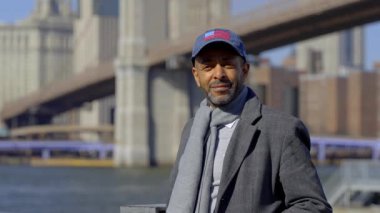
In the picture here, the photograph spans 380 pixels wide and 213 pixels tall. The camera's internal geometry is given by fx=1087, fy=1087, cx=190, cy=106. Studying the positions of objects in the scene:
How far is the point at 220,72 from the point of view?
88.7 inches

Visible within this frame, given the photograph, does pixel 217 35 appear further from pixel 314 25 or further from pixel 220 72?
pixel 314 25

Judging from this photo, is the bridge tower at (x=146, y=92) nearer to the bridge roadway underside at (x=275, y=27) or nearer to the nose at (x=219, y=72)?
the bridge roadway underside at (x=275, y=27)

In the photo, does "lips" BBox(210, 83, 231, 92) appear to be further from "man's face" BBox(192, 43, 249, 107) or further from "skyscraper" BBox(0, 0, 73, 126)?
"skyscraper" BBox(0, 0, 73, 126)

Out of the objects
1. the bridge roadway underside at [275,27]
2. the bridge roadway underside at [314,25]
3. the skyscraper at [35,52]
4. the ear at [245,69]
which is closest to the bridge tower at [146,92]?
the bridge roadway underside at [275,27]

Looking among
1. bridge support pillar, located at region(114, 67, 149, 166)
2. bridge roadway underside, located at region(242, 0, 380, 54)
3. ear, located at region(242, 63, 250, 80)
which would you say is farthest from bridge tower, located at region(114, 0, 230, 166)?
ear, located at region(242, 63, 250, 80)

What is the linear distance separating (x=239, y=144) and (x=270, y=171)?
83 millimetres

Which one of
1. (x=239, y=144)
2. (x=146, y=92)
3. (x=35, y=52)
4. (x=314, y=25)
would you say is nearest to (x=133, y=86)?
(x=146, y=92)

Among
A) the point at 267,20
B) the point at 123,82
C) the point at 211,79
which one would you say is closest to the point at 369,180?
the point at 211,79

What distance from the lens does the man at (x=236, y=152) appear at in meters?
2.17

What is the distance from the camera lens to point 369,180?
1838 cm

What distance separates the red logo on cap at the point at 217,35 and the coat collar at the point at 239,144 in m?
0.16

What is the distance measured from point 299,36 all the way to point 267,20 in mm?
3760

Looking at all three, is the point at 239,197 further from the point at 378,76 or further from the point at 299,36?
the point at 378,76

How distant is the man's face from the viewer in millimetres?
2256
